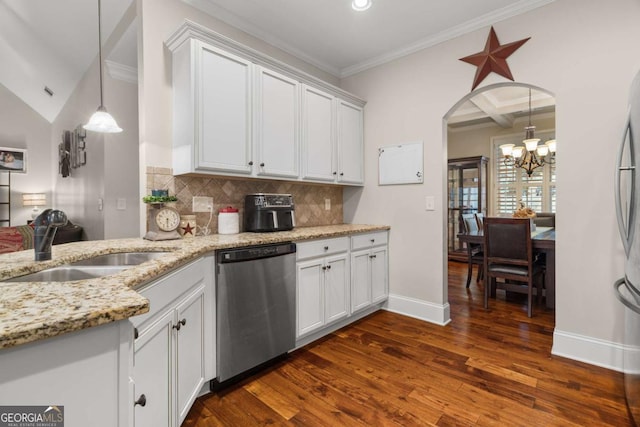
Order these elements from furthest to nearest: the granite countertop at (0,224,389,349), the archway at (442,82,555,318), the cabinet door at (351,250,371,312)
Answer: the archway at (442,82,555,318) → the cabinet door at (351,250,371,312) → the granite countertop at (0,224,389,349)

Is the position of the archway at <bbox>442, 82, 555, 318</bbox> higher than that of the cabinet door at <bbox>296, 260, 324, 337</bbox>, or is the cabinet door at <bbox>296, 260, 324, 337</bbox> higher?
the archway at <bbox>442, 82, 555, 318</bbox>

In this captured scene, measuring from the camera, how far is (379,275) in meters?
3.12

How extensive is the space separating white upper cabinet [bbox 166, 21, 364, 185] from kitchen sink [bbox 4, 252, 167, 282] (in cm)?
70

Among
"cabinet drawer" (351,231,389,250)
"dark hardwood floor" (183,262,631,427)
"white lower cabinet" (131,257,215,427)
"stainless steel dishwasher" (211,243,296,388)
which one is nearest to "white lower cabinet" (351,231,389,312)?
"cabinet drawer" (351,231,389,250)

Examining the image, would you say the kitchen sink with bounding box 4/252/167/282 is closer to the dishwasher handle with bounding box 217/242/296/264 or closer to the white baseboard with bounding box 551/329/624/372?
the dishwasher handle with bounding box 217/242/296/264

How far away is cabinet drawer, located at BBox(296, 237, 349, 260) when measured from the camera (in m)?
2.32

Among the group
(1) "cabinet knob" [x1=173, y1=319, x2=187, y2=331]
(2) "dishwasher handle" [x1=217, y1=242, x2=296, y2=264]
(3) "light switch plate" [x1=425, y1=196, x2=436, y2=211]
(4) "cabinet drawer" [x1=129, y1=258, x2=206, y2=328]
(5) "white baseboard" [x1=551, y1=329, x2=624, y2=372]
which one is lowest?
(5) "white baseboard" [x1=551, y1=329, x2=624, y2=372]

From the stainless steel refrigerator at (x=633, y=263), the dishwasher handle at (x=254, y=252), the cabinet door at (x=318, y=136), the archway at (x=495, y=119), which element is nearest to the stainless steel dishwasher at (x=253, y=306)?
the dishwasher handle at (x=254, y=252)

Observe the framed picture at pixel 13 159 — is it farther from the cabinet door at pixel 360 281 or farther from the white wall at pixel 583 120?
the white wall at pixel 583 120

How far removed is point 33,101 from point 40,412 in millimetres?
7054

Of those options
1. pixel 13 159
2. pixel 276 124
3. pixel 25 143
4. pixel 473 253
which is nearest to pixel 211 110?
pixel 276 124

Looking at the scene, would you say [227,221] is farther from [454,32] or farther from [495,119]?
[495,119]

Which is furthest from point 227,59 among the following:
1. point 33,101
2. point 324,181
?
point 33,101

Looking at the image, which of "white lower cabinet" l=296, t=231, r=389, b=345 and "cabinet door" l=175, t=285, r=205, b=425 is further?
"white lower cabinet" l=296, t=231, r=389, b=345
